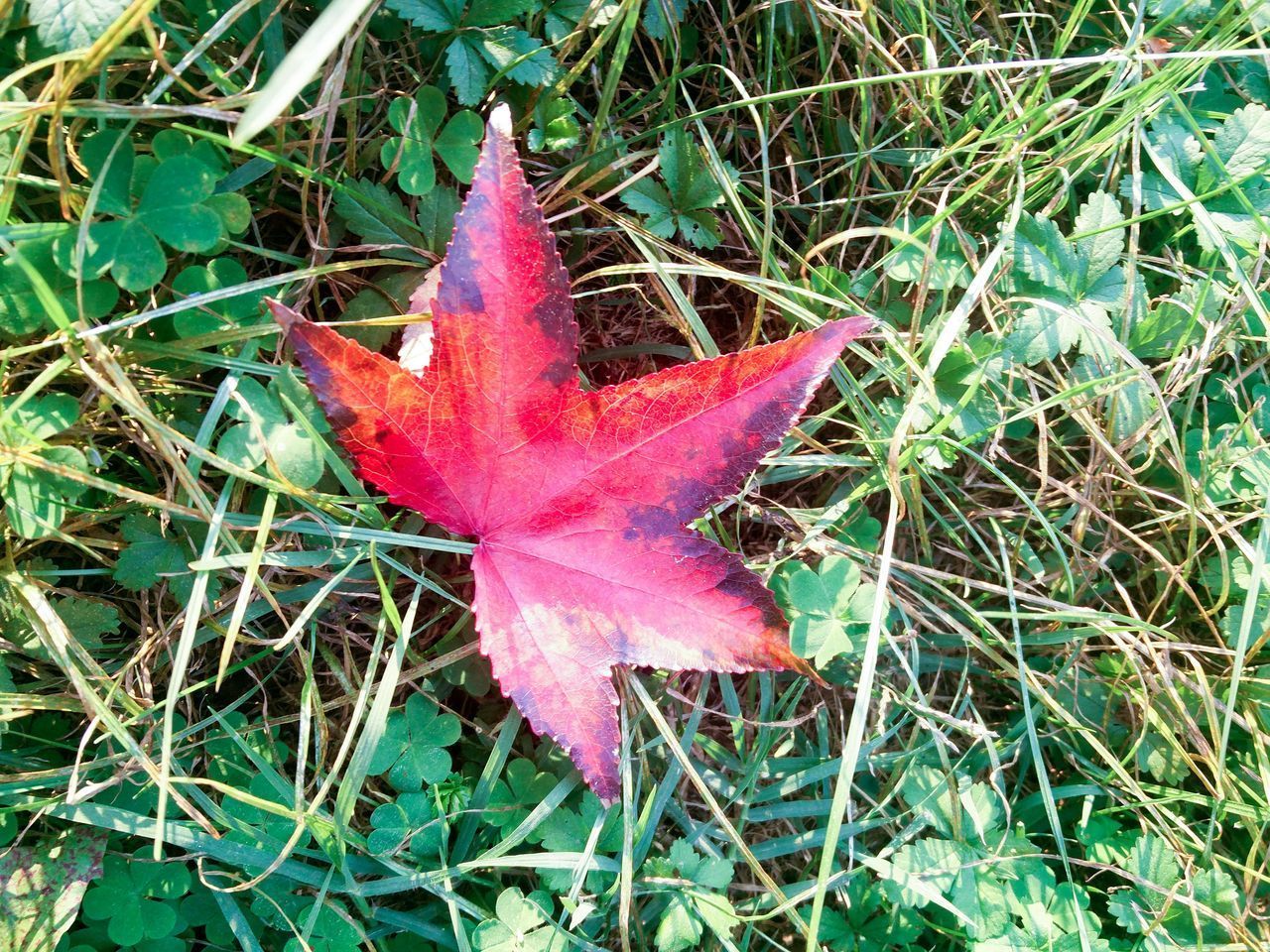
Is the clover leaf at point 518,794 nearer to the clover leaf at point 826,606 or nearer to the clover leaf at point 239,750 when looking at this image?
the clover leaf at point 239,750

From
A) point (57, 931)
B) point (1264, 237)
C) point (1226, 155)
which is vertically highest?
point (1226, 155)

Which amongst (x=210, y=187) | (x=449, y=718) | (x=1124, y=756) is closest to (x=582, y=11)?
(x=210, y=187)

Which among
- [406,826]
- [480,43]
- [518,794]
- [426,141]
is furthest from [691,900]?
[480,43]

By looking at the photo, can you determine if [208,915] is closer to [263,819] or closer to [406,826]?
[263,819]

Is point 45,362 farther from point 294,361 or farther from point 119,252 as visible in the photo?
point 294,361

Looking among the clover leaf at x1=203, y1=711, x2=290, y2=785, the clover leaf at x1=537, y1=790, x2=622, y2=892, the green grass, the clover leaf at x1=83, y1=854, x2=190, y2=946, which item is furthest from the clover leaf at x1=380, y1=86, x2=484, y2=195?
the clover leaf at x1=83, y1=854, x2=190, y2=946
